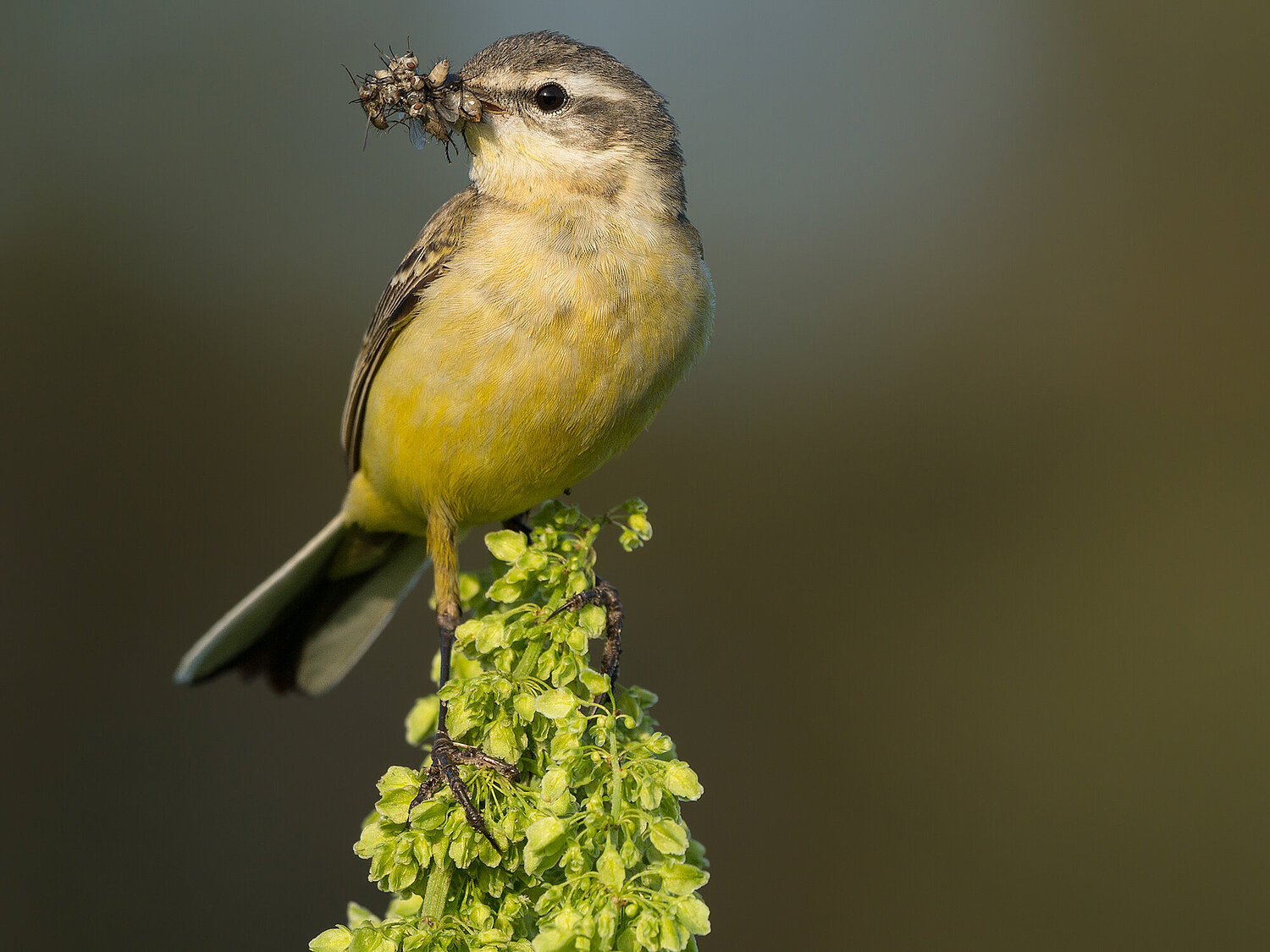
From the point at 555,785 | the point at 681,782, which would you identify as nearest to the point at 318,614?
the point at 555,785

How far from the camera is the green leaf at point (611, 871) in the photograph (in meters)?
1.88

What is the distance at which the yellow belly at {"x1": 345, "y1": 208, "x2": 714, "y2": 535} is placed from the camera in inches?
124

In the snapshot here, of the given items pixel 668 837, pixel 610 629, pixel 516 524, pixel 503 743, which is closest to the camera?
pixel 668 837

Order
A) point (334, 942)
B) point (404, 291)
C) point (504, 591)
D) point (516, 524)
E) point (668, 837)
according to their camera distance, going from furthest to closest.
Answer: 1. point (516, 524)
2. point (404, 291)
3. point (504, 591)
4. point (334, 942)
5. point (668, 837)

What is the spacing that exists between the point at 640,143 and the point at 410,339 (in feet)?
3.42

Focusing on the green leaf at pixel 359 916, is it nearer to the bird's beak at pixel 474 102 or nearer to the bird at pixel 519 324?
the bird at pixel 519 324

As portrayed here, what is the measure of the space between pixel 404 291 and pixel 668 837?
235 centimetres

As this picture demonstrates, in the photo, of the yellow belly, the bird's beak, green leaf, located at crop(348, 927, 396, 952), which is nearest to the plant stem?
green leaf, located at crop(348, 927, 396, 952)

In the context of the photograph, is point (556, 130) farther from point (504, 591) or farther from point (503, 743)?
point (503, 743)

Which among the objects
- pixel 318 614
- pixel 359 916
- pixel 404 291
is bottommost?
pixel 359 916

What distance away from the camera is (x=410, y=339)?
11.5 ft

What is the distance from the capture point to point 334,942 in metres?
2.05

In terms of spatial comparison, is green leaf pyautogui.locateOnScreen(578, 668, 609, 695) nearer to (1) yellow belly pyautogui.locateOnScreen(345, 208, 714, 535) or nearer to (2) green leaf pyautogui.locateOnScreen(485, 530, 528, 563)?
(2) green leaf pyautogui.locateOnScreen(485, 530, 528, 563)

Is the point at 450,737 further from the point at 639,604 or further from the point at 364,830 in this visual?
the point at 639,604
